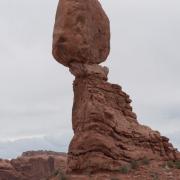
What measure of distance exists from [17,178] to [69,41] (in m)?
34.5

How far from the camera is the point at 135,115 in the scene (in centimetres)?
2756

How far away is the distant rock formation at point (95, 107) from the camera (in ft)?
81.3

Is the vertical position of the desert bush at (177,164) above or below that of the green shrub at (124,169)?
above

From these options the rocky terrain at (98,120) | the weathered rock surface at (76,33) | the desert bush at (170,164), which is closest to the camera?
the rocky terrain at (98,120)

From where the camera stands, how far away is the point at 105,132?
25016 mm

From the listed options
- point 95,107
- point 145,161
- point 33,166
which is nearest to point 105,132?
point 95,107

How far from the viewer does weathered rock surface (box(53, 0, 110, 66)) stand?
2620 centimetres

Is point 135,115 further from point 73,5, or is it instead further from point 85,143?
point 73,5

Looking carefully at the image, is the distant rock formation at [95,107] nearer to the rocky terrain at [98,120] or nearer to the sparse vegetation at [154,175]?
the rocky terrain at [98,120]

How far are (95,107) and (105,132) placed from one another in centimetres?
130

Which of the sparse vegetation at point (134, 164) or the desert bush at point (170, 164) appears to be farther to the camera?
the desert bush at point (170, 164)

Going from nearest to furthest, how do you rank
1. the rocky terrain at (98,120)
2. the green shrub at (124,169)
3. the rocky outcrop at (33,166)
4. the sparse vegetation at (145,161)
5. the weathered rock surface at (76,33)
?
the green shrub at (124,169), the rocky terrain at (98,120), the sparse vegetation at (145,161), the weathered rock surface at (76,33), the rocky outcrop at (33,166)

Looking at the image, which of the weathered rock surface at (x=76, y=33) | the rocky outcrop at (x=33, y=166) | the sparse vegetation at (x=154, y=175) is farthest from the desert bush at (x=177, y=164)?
the rocky outcrop at (x=33, y=166)

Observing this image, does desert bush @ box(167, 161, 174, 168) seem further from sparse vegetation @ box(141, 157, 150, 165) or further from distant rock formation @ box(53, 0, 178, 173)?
sparse vegetation @ box(141, 157, 150, 165)
